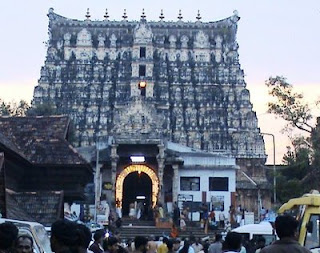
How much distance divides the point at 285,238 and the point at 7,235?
2.84 metres

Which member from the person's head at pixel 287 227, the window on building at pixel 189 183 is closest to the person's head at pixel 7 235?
the person's head at pixel 287 227

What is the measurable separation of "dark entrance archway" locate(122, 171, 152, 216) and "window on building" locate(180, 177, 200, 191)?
356 cm

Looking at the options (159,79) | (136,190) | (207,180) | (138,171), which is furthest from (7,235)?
(159,79)

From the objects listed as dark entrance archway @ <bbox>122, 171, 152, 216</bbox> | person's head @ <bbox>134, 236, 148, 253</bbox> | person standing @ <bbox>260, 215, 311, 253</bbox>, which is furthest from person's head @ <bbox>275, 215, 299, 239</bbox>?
dark entrance archway @ <bbox>122, 171, 152, 216</bbox>

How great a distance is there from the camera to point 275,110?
151 feet

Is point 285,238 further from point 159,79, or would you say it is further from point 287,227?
point 159,79

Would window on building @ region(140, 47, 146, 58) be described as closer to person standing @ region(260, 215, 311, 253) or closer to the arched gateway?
the arched gateway

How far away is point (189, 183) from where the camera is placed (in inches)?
2283

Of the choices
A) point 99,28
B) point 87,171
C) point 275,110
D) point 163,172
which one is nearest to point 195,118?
point 99,28

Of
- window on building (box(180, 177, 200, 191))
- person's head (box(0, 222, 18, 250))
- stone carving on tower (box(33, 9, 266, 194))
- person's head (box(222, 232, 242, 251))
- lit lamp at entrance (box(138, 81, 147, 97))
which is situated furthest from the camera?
lit lamp at entrance (box(138, 81, 147, 97))

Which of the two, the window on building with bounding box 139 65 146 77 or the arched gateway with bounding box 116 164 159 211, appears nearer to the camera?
the arched gateway with bounding box 116 164 159 211

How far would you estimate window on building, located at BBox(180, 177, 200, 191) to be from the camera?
190ft

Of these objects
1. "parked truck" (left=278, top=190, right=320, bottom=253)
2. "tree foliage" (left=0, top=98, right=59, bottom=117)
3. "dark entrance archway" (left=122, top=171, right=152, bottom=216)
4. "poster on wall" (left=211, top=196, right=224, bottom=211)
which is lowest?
"parked truck" (left=278, top=190, right=320, bottom=253)

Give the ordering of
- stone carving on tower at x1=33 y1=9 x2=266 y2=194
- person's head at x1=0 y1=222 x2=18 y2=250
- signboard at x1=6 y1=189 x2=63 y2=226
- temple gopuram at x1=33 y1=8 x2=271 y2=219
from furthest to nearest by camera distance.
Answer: stone carving on tower at x1=33 y1=9 x2=266 y2=194 < temple gopuram at x1=33 y1=8 x2=271 y2=219 < signboard at x1=6 y1=189 x2=63 y2=226 < person's head at x1=0 y1=222 x2=18 y2=250
